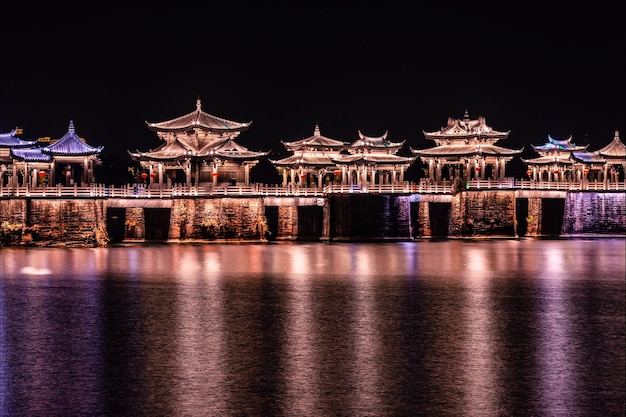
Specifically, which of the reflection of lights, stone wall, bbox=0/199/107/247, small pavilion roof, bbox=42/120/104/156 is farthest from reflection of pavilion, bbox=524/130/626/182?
the reflection of lights

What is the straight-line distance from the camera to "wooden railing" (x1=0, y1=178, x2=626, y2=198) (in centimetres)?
4984

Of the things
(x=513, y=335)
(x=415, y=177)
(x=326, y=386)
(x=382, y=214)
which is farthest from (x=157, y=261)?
(x=415, y=177)

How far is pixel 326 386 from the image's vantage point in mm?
17500

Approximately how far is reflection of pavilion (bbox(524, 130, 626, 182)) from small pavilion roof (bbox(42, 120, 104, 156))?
104ft

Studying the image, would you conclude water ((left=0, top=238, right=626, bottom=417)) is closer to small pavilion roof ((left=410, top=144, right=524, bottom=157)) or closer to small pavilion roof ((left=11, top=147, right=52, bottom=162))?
small pavilion roof ((left=11, top=147, right=52, bottom=162))

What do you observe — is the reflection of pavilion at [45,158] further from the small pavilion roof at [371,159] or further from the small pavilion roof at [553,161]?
the small pavilion roof at [553,161]

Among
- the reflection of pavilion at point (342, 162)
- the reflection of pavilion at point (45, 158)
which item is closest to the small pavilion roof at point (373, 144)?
the reflection of pavilion at point (342, 162)

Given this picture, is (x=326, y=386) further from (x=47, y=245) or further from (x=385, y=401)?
(x=47, y=245)

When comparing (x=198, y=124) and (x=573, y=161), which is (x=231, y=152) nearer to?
(x=198, y=124)

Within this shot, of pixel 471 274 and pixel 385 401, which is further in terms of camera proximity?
pixel 471 274

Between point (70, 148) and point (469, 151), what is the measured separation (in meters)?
26.2

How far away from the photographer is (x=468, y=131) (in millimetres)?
63781

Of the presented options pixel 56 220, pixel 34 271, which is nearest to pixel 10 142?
pixel 56 220

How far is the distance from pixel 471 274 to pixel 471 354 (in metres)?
16.2
